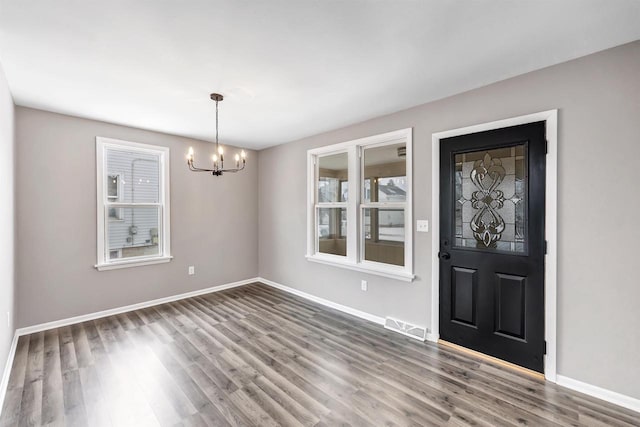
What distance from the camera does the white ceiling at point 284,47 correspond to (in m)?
1.69

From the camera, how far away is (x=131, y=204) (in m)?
4.08

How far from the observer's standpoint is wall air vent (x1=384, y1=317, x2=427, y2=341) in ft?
10.2

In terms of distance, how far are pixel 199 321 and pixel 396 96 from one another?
361 centimetres

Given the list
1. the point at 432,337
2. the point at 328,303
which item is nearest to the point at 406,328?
the point at 432,337

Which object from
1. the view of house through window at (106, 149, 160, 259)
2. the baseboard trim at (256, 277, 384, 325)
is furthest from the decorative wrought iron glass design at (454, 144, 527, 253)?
the view of house through window at (106, 149, 160, 259)

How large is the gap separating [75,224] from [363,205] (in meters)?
3.74

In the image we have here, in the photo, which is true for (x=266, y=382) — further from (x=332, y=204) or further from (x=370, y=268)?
(x=332, y=204)

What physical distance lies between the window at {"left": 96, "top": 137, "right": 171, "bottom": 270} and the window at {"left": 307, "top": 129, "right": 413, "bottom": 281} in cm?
232

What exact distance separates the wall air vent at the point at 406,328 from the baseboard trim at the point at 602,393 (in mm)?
1159

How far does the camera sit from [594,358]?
2160 mm

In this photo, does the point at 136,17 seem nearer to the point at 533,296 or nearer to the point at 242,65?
the point at 242,65

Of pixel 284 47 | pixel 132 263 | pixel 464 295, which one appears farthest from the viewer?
pixel 132 263

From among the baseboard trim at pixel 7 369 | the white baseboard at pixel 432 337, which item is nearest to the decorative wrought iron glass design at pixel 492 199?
the white baseboard at pixel 432 337

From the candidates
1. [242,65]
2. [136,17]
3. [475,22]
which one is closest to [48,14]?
[136,17]
